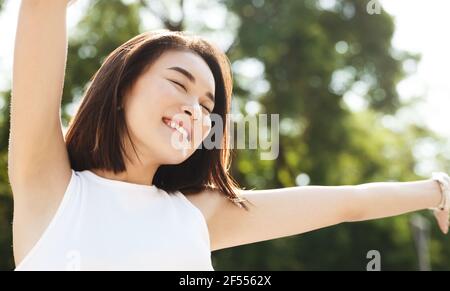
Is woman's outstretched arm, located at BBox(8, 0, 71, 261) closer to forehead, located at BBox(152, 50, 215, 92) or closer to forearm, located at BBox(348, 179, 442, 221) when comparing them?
forehead, located at BBox(152, 50, 215, 92)

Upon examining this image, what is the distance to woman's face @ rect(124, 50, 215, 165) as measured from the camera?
1610 millimetres

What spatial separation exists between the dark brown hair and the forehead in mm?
25

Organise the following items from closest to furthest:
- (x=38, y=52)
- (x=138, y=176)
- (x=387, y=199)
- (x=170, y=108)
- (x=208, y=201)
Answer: (x=38, y=52)
(x=170, y=108)
(x=138, y=176)
(x=208, y=201)
(x=387, y=199)

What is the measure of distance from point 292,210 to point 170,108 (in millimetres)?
492

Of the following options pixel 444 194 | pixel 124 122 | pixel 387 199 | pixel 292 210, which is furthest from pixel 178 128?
pixel 444 194

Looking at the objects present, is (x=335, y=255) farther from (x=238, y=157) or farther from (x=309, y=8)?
(x=309, y=8)

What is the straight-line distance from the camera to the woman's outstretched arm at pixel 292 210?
1809mm

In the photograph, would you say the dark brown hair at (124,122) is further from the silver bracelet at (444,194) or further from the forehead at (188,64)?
the silver bracelet at (444,194)

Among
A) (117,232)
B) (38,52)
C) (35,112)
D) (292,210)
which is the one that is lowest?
(117,232)

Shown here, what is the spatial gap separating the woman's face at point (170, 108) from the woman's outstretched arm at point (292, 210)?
25cm

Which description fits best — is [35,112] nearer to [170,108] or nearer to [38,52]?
[38,52]

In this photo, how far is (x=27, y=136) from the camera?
1.47m

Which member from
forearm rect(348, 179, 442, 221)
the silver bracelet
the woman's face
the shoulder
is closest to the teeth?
the woman's face

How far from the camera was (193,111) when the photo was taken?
1.63 m
